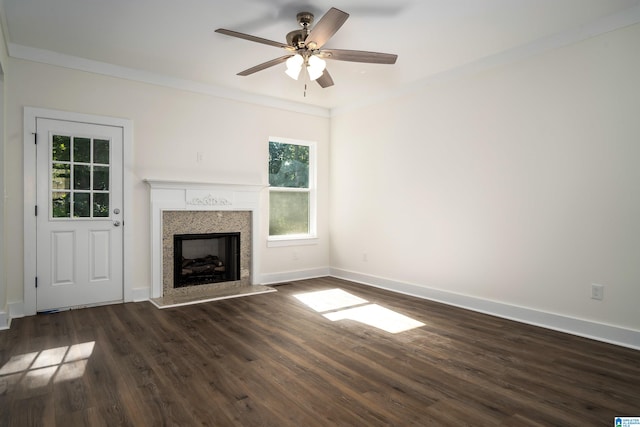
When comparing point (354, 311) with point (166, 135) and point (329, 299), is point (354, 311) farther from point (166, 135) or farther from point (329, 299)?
point (166, 135)

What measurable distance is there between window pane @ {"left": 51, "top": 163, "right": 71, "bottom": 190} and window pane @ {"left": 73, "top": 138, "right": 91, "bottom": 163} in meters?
0.13

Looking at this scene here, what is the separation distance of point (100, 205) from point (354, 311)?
3011 millimetres

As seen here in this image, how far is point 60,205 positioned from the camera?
13.2 feet

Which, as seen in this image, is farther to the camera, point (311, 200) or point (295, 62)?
point (311, 200)

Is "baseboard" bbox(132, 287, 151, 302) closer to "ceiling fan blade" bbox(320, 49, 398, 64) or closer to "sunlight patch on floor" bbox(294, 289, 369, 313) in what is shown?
"sunlight patch on floor" bbox(294, 289, 369, 313)

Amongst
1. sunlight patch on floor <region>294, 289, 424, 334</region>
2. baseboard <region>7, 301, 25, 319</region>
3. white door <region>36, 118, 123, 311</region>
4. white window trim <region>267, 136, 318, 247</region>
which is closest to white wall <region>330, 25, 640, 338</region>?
sunlight patch on floor <region>294, 289, 424, 334</region>

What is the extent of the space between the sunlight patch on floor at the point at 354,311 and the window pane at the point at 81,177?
2.67 m

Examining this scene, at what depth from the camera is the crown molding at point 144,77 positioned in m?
3.84

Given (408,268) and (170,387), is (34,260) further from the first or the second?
(408,268)

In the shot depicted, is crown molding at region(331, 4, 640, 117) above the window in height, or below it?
above

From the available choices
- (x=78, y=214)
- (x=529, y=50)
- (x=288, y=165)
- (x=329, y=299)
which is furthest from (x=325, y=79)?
(x=78, y=214)

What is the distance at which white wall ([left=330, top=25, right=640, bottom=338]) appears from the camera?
10.3 ft

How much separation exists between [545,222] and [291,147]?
141 inches

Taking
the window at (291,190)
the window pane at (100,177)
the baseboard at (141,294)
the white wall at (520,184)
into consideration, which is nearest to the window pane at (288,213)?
the window at (291,190)
